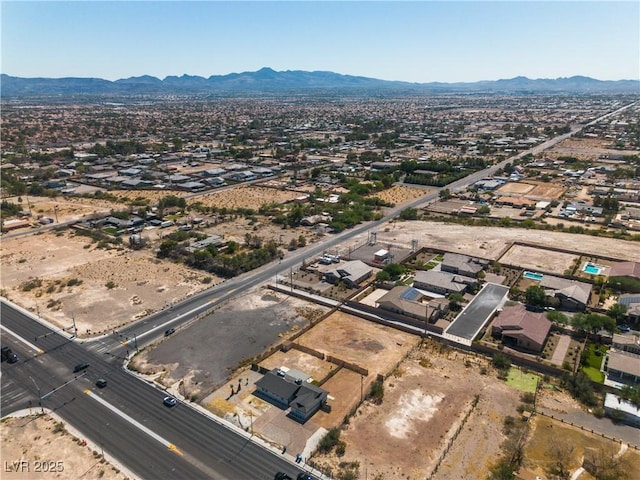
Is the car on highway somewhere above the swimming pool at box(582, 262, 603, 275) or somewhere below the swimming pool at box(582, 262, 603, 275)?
below

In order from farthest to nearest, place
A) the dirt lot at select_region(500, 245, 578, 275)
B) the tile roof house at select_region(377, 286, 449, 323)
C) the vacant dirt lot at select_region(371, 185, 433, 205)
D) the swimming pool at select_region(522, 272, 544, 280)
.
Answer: the vacant dirt lot at select_region(371, 185, 433, 205) → the dirt lot at select_region(500, 245, 578, 275) → the swimming pool at select_region(522, 272, 544, 280) → the tile roof house at select_region(377, 286, 449, 323)

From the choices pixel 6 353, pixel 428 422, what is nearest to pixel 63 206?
pixel 6 353

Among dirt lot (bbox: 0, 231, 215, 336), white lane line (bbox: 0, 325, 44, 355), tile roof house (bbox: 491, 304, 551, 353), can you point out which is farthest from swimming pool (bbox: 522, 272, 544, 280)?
white lane line (bbox: 0, 325, 44, 355)

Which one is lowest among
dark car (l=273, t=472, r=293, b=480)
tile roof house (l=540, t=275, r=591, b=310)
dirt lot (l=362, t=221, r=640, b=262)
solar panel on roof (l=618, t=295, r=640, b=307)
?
dark car (l=273, t=472, r=293, b=480)

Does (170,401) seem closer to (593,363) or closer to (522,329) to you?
(522,329)

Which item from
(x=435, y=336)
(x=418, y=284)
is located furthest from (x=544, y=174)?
(x=435, y=336)

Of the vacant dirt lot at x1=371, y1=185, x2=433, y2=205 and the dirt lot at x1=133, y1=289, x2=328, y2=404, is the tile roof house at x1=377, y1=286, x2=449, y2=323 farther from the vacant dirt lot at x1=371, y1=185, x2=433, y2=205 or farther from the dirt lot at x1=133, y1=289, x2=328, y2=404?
the vacant dirt lot at x1=371, y1=185, x2=433, y2=205
